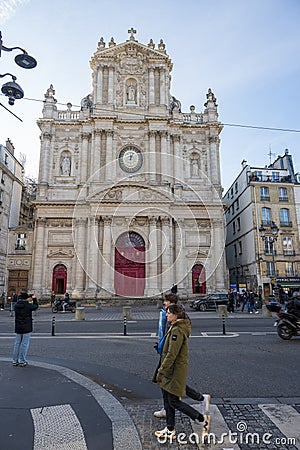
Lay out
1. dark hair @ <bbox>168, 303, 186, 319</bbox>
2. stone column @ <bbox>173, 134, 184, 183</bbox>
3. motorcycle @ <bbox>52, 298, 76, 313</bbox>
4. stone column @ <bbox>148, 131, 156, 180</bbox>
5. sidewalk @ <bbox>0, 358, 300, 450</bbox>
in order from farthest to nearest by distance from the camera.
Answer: stone column @ <bbox>173, 134, 184, 183</bbox>, stone column @ <bbox>148, 131, 156, 180</bbox>, motorcycle @ <bbox>52, 298, 76, 313</bbox>, dark hair @ <bbox>168, 303, 186, 319</bbox>, sidewalk @ <bbox>0, 358, 300, 450</bbox>

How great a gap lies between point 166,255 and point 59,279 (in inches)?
458

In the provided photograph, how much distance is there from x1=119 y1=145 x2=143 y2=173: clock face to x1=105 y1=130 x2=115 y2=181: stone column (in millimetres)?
1309

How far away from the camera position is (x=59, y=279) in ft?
109

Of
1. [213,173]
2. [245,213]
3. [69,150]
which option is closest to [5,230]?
[69,150]

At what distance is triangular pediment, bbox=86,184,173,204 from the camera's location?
33281 millimetres

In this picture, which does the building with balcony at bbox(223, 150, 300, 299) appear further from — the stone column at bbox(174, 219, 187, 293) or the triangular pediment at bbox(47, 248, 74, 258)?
the triangular pediment at bbox(47, 248, 74, 258)

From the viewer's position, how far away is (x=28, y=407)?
15.7ft

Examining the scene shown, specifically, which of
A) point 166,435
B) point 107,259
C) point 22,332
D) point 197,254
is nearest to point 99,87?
point 107,259

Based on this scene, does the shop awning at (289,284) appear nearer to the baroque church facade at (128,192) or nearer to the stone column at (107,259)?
the baroque church facade at (128,192)

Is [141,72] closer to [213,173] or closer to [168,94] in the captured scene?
[168,94]

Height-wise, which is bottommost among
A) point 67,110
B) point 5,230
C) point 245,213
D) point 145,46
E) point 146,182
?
point 5,230

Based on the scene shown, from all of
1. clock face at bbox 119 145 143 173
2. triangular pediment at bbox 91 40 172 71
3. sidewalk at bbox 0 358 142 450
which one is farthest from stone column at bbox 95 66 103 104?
sidewalk at bbox 0 358 142 450

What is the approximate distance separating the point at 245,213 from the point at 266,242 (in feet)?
17.4

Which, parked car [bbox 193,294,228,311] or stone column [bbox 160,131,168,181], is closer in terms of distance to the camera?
parked car [bbox 193,294,228,311]
